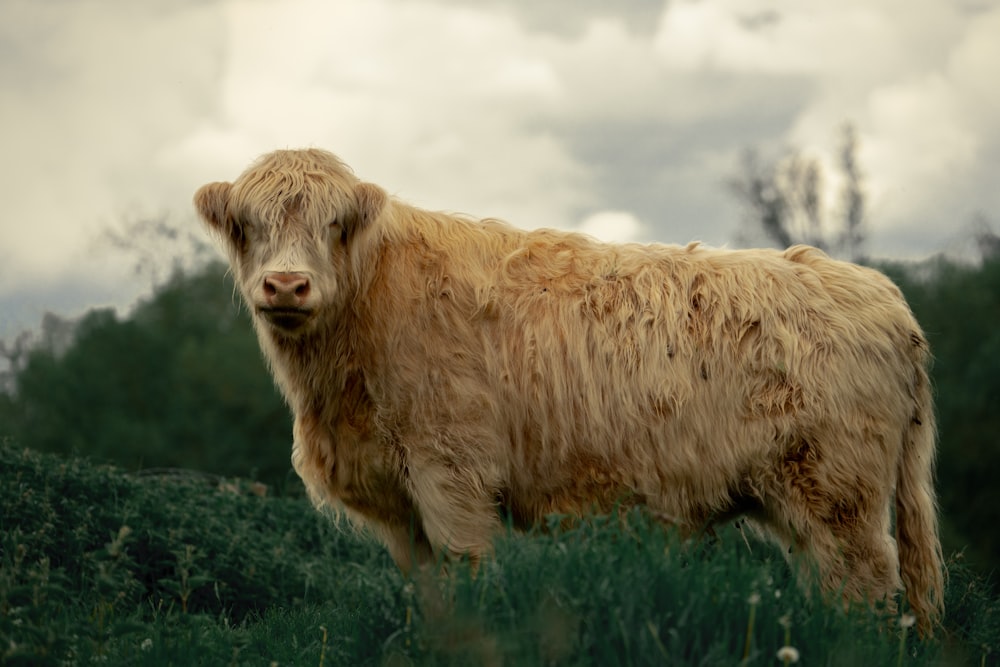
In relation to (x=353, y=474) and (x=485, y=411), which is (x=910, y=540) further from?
(x=353, y=474)

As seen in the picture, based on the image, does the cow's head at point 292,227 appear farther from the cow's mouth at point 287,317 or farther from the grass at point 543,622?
the grass at point 543,622

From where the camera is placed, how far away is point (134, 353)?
2673 cm

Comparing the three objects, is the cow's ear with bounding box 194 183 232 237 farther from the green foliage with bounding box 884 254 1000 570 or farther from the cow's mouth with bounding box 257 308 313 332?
the green foliage with bounding box 884 254 1000 570

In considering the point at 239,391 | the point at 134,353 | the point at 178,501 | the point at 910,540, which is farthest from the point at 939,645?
the point at 134,353

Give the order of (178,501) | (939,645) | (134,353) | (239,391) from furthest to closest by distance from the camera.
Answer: (134,353)
(239,391)
(178,501)
(939,645)

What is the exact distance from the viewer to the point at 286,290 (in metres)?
4.39

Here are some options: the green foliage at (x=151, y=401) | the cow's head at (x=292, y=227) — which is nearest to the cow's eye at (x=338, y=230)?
the cow's head at (x=292, y=227)

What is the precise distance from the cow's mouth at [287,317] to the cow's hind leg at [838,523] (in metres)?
2.25

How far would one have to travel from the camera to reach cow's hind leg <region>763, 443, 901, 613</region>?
4.71 meters

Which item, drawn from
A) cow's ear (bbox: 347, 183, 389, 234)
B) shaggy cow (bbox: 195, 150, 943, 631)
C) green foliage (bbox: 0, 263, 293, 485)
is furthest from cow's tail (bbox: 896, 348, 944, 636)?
green foliage (bbox: 0, 263, 293, 485)

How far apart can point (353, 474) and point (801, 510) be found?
2.04m

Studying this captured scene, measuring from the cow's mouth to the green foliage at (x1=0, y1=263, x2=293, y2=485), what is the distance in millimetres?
19386

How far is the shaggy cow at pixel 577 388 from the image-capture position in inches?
186

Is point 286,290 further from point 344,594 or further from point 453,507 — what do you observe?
point 344,594
